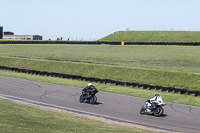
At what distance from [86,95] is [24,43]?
6572cm

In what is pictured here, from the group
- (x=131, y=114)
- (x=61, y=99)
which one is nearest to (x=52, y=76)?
(x=61, y=99)

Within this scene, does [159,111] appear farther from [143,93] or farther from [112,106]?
[143,93]

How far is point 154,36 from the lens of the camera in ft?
323

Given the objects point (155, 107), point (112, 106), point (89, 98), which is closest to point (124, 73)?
point (89, 98)

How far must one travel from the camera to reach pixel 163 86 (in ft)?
93.3

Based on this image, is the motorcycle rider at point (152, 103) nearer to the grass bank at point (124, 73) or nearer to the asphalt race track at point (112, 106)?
the asphalt race track at point (112, 106)

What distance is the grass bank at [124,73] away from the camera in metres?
30.2

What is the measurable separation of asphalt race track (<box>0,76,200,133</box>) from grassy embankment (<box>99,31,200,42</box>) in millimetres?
65351

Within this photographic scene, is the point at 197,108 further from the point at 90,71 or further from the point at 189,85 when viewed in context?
the point at 90,71

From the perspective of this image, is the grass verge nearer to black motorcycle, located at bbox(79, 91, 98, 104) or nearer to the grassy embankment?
black motorcycle, located at bbox(79, 91, 98, 104)

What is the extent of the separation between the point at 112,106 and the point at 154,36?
79.5 m

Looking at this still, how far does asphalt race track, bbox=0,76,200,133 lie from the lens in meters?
17.3

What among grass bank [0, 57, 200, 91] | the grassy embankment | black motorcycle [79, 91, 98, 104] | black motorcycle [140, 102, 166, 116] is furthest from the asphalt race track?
the grassy embankment

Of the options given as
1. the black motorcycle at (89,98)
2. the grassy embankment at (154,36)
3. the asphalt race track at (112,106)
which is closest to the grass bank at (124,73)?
the asphalt race track at (112,106)
